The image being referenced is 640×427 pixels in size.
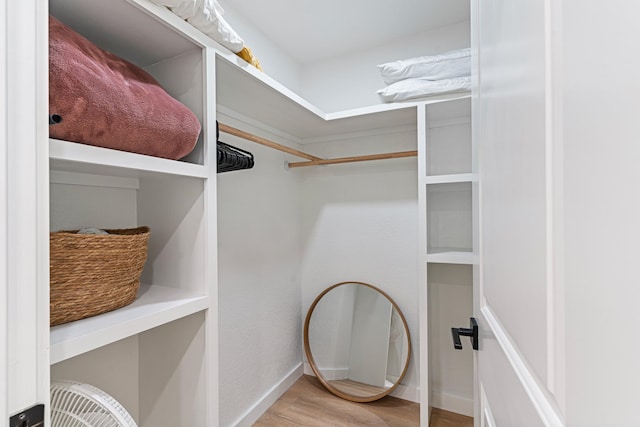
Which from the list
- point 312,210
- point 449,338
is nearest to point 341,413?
point 449,338

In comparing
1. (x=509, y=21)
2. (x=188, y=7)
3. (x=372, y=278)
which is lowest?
(x=372, y=278)

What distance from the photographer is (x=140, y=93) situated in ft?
2.67

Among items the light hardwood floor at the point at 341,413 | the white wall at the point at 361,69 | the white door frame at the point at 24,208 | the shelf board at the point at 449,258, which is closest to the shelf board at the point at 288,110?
the white wall at the point at 361,69

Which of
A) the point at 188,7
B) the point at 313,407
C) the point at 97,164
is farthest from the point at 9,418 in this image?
the point at 313,407

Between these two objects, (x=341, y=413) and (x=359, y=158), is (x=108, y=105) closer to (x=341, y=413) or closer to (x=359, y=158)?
(x=359, y=158)

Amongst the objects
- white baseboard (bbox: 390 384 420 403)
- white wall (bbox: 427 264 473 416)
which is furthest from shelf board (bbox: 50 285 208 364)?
white baseboard (bbox: 390 384 420 403)

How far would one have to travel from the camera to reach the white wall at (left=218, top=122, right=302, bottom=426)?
1.58 m

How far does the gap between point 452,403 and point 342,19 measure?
7.65 ft

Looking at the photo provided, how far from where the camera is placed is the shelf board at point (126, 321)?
647 mm

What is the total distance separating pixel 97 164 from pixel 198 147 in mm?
311

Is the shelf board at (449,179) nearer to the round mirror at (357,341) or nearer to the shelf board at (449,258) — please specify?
the shelf board at (449,258)

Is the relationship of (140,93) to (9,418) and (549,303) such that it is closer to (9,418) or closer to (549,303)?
(9,418)

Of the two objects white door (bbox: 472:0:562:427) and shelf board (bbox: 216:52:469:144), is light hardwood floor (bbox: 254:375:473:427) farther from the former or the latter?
shelf board (bbox: 216:52:469:144)

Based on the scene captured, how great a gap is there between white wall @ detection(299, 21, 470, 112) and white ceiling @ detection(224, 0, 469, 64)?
51 mm
